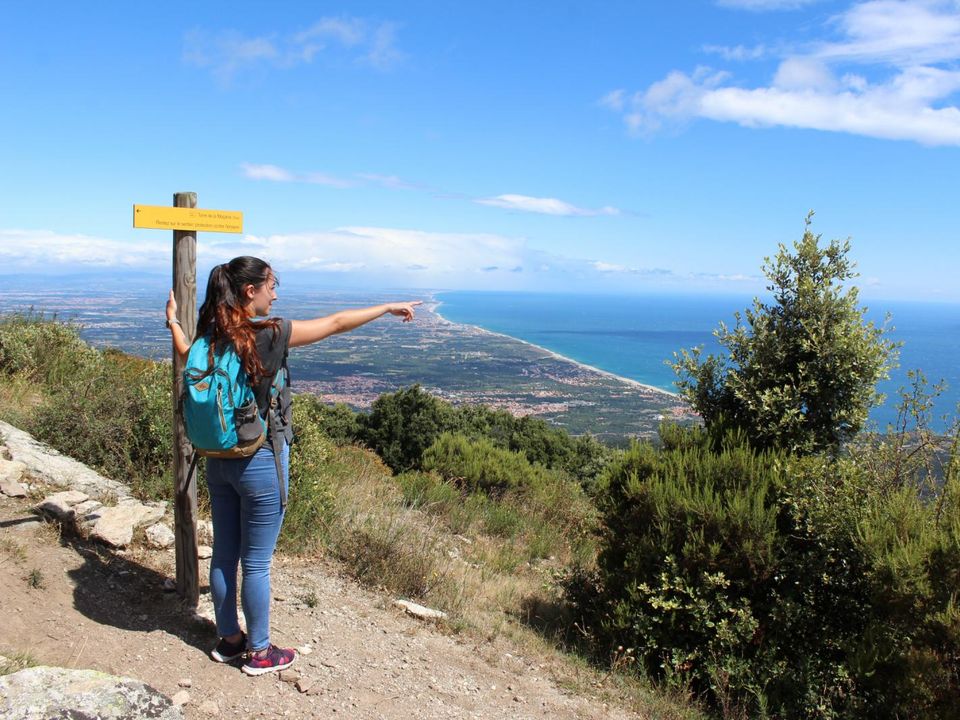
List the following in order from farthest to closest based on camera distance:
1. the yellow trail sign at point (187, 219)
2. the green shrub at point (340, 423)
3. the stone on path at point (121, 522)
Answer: the green shrub at point (340, 423)
the stone on path at point (121, 522)
the yellow trail sign at point (187, 219)

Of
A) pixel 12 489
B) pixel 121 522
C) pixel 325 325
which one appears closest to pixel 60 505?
pixel 121 522

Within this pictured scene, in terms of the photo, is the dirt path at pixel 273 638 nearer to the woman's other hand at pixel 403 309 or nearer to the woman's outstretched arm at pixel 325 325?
the woman's outstretched arm at pixel 325 325

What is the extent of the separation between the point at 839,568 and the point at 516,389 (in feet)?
159

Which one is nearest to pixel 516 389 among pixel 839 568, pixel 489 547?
pixel 489 547

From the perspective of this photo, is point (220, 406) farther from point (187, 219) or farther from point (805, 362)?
point (805, 362)

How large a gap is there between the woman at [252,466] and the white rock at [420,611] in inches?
46.5

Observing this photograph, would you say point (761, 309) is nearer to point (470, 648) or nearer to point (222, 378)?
point (470, 648)


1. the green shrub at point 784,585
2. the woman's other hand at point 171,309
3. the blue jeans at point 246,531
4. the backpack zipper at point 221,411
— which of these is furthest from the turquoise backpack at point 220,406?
the green shrub at point 784,585

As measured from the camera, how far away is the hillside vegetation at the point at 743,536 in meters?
3.54

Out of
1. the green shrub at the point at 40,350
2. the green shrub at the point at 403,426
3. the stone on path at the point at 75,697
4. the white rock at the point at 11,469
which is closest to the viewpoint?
the stone on path at the point at 75,697

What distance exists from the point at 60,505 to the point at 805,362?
5532 millimetres

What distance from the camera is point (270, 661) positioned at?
3.46 metres

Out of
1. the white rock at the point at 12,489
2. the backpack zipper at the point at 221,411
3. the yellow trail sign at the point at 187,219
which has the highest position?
the yellow trail sign at the point at 187,219

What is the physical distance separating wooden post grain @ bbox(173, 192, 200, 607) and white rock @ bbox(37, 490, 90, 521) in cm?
122
